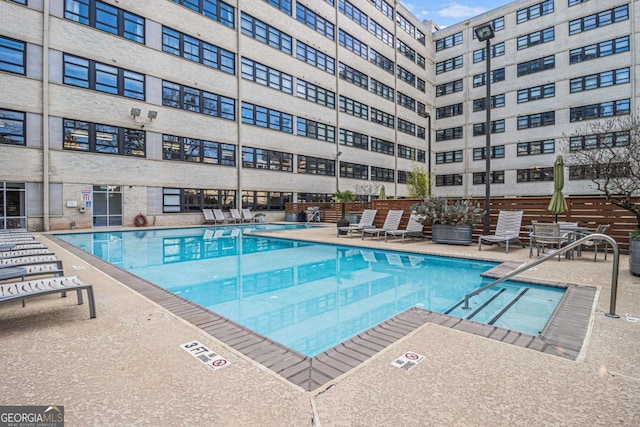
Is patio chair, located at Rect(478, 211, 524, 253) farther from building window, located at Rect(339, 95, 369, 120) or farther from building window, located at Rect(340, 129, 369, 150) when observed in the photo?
building window, located at Rect(339, 95, 369, 120)

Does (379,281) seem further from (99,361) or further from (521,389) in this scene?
(99,361)

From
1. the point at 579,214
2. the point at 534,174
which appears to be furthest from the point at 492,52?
the point at 579,214

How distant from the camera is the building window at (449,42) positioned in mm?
37250

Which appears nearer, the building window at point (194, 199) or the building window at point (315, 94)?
the building window at point (194, 199)

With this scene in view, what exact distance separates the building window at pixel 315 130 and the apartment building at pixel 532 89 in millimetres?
13753

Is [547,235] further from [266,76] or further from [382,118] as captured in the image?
[382,118]

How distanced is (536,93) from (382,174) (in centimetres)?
1590

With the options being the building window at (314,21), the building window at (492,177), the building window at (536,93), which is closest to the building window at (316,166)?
the building window at (314,21)

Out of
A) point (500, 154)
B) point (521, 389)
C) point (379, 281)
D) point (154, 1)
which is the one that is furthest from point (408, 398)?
point (500, 154)

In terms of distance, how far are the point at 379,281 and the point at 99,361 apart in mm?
5004

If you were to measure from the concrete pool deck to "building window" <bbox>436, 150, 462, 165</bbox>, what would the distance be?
36395 millimetres

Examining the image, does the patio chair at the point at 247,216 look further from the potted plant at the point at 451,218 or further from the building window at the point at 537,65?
the building window at the point at 537,65

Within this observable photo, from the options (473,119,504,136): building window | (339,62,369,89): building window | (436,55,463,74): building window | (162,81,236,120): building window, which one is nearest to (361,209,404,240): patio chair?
(162,81,236,120): building window

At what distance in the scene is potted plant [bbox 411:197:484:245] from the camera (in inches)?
419
